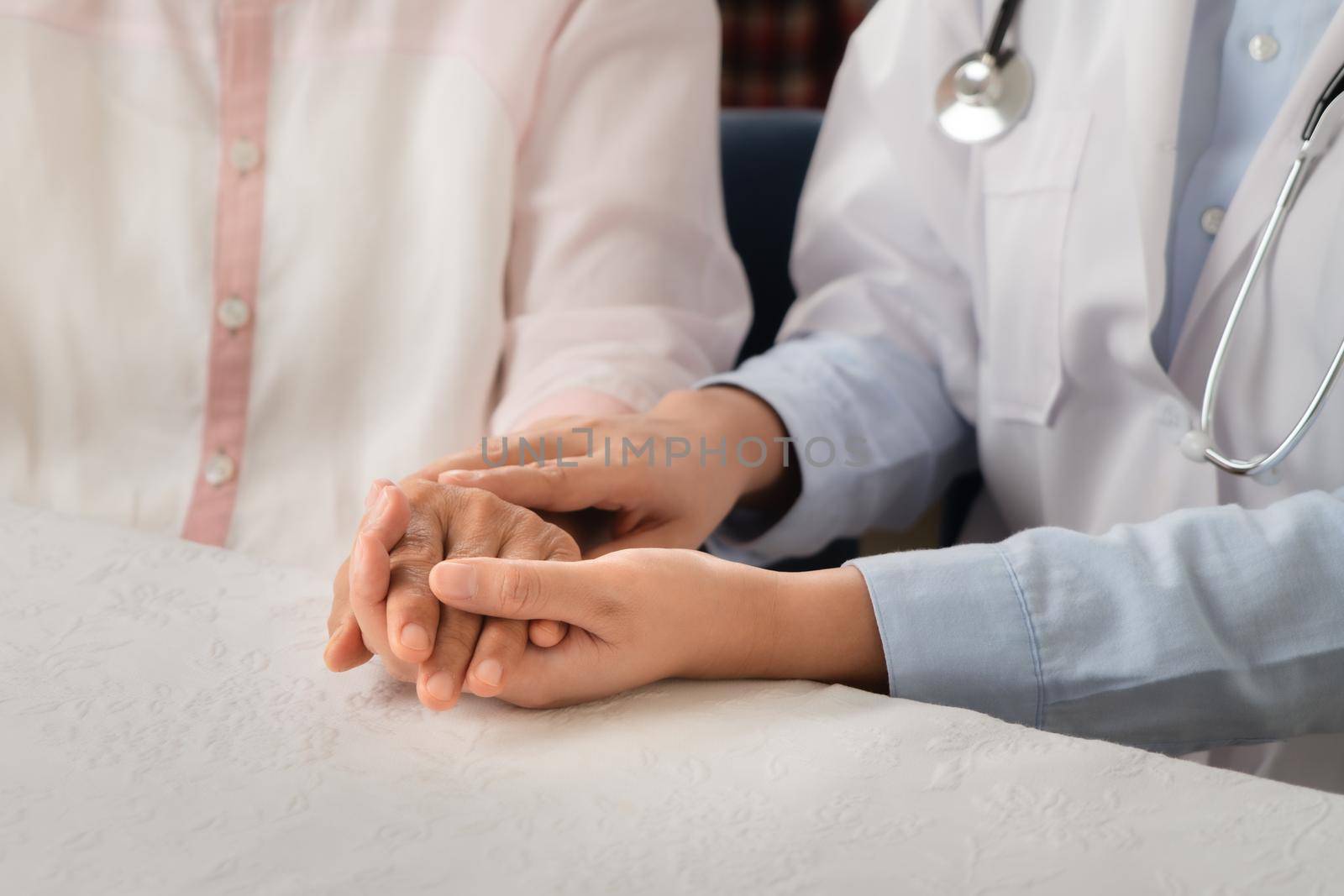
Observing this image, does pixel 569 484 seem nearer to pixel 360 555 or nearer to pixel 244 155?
pixel 360 555

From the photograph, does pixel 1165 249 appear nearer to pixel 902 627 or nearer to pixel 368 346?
pixel 902 627

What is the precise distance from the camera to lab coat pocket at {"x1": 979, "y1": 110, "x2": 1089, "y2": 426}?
0.77 metres

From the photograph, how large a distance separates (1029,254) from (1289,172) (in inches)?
6.8

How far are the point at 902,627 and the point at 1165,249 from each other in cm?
36

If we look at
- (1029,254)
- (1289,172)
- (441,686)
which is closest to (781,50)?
(1029,254)

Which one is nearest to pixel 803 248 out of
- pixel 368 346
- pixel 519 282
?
pixel 519 282

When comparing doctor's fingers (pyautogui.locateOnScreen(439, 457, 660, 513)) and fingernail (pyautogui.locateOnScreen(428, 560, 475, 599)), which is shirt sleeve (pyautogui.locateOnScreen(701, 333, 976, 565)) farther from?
fingernail (pyautogui.locateOnScreen(428, 560, 475, 599))

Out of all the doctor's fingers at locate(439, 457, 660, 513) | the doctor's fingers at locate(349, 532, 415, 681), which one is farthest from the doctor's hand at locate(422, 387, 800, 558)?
the doctor's fingers at locate(349, 532, 415, 681)

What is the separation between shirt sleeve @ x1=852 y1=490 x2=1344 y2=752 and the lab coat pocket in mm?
228

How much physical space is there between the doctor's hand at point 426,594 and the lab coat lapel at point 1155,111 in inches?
16.7

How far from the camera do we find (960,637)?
547mm

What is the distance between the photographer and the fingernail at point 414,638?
1.53 feet

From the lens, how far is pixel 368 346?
0.89m

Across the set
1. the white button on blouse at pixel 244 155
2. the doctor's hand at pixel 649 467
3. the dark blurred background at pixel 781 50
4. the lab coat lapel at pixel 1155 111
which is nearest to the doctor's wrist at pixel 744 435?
the doctor's hand at pixel 649 467
